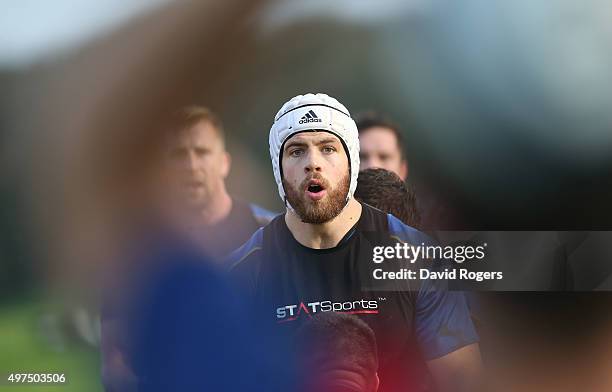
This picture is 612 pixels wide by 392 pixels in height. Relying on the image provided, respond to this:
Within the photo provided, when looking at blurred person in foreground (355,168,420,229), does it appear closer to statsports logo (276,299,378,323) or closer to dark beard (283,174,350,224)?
dark beard (283,174,350,224)

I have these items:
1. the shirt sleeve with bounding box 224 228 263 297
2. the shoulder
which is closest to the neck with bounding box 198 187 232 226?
the shirt sleeve with bounding box 224 228 263 297

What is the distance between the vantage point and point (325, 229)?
Result: 10.1ft

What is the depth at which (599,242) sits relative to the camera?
10.1 feet

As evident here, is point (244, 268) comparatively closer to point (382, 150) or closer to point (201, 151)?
point (201, 151)

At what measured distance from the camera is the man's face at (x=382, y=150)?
308 centimetres

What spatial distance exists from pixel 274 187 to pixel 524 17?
1.30 metres

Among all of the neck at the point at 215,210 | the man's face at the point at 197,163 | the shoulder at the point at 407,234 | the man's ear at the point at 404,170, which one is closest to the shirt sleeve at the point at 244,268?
the neck at the point at 215,210

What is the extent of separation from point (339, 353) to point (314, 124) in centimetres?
98

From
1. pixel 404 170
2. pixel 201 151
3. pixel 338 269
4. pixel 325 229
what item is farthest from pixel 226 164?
pixel 404 170

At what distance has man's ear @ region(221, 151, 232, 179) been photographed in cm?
310

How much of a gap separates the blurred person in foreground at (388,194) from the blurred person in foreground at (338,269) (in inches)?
1.8

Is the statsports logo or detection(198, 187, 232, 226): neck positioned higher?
detection(198, 187, 232, 226): neck

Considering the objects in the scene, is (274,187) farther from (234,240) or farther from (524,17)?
(524,17)

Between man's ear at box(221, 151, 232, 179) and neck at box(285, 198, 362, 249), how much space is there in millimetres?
321
